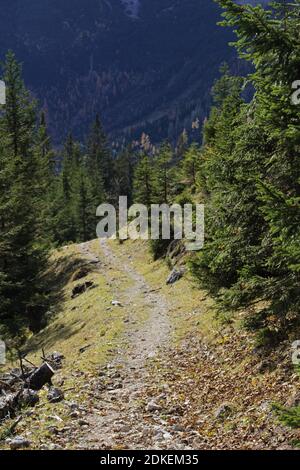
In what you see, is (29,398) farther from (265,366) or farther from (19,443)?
(265,366)

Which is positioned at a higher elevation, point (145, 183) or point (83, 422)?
point (145, 183)

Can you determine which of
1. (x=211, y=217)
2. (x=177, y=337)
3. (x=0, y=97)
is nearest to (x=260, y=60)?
(x=211, y=217)

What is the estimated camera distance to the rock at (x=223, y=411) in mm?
11133

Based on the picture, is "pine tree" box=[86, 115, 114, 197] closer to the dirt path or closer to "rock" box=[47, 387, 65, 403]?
the dirt path

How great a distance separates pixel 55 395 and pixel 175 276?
61.4ft

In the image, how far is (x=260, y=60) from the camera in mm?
10078

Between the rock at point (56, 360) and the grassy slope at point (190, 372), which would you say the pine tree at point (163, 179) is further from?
the rock at point (56, 360)

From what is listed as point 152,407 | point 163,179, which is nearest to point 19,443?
point 152,407

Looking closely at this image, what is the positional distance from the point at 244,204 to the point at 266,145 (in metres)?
1.72

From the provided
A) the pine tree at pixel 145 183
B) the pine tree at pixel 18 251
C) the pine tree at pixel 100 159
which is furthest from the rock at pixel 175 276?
the pine tree at pixel 100 159

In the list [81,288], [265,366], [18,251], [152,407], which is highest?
[18,251]

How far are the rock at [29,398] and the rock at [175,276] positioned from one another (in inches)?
726

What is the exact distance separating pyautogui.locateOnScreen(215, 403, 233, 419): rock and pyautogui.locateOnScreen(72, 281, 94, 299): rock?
80.8 feet

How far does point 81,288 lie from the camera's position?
35.9 meters
